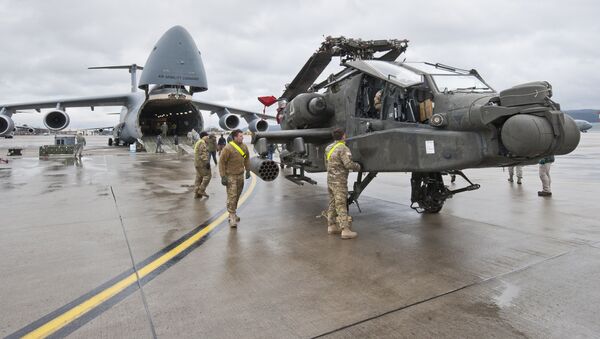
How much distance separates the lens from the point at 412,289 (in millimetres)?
3482

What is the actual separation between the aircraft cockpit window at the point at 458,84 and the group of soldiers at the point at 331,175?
146cm

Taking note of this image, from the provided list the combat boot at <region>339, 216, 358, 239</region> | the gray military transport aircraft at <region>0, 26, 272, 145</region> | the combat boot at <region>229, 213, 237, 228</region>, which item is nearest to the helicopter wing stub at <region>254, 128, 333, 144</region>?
the combat boot at <region>229, 213, 237, 228</region>

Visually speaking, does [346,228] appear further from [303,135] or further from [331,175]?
[303,135]

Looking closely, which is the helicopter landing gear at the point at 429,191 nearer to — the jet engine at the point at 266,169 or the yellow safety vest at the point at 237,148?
the jet engine at the point at 266,169

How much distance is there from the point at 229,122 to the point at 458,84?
2319cm

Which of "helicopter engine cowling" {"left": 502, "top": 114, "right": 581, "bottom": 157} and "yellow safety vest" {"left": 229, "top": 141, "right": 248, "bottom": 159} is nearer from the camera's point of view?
"helicopter engine cowling" {"left": 502, "top": 114, "right": 581, "bottom": 157}

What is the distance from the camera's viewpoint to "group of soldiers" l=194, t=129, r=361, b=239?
5.30 meters

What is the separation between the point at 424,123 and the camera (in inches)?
192

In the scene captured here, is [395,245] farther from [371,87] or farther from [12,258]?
[12,258]

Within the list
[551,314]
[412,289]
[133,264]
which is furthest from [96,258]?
[551,314]

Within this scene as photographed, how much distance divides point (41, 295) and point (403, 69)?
16.6 feet

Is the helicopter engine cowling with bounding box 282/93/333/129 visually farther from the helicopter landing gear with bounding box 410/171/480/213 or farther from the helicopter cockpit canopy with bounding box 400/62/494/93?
the helicopter landing gear with bounding box 410/171/480/213

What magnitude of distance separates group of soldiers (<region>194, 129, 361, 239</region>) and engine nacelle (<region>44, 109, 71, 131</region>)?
74.5 ft

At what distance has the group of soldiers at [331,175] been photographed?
530cm
